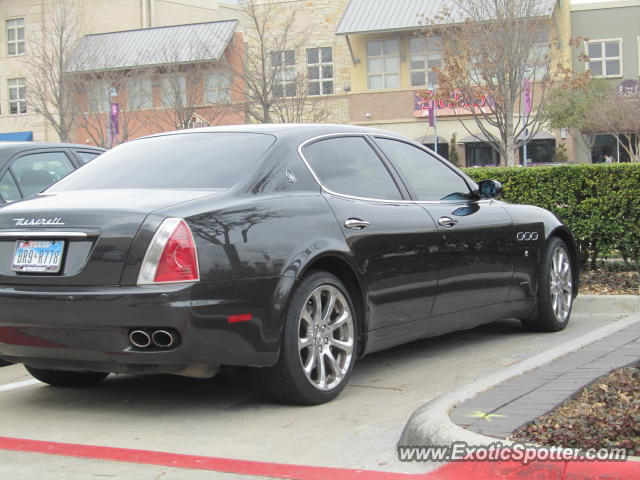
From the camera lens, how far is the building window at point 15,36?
54.2 m

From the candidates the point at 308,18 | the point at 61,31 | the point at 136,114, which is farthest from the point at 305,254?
the point at 308,18

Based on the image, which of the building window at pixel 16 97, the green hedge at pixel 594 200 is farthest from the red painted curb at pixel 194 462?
the building window at pixel 16 97

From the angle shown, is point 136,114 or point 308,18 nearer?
point 136,114

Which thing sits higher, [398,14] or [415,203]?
[398,14]

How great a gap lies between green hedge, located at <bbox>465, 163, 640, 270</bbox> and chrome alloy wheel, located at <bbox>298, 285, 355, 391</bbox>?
5009 millimetres

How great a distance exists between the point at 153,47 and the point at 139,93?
362 centimetres

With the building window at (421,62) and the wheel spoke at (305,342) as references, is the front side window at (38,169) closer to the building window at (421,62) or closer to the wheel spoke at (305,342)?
the wheel spoke at (305,342)

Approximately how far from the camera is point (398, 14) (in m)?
44.6

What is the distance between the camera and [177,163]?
19.2 feet

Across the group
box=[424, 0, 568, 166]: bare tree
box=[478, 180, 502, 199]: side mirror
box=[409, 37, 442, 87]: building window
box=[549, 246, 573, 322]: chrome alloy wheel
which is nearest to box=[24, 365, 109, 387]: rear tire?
box=[478, 180, 502, 199]: side mirror

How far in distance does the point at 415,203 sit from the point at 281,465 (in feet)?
8.76

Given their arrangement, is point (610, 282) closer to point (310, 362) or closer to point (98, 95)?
point (310, 362)

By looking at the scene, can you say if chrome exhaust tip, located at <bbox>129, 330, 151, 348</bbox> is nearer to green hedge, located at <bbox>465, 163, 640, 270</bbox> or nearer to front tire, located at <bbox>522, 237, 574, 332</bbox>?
front tire, located at <bbox>522, 237, 574, 332</bbox>

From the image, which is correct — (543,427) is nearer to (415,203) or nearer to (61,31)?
(415,203)
